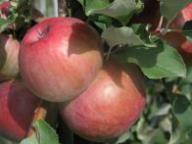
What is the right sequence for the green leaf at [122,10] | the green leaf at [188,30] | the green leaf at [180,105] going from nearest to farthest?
the green leaf at [122,10]
the green leaf at [188,30]
the green leaf at [180,105]

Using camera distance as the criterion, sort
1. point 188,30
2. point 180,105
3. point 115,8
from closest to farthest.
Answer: point 115,8 → point 188,30 → point 180,105

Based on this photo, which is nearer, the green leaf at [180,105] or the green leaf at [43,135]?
the green leaf at [43,135]

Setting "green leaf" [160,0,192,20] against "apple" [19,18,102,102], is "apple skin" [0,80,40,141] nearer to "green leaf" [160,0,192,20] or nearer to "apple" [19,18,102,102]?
"apple" [19,18,102,102]

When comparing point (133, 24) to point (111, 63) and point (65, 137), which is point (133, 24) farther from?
point (65, 137)

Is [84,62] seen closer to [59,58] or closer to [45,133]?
[59,58]

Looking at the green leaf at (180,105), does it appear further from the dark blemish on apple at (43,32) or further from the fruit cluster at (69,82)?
the dark blemish on apple at (43,32)

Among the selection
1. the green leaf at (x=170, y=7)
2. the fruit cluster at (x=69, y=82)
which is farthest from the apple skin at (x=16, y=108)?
the green leaf at (x=170, y=7)

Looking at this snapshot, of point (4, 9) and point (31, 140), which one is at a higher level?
point (4, 9)

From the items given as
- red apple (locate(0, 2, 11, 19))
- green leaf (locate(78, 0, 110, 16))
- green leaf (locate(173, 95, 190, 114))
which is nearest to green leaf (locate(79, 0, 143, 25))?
green leaf (locate(78, 0, 110, 16))

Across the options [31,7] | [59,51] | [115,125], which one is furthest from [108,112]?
[31,7]

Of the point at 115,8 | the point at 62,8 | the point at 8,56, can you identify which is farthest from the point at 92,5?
the point at 8,56
